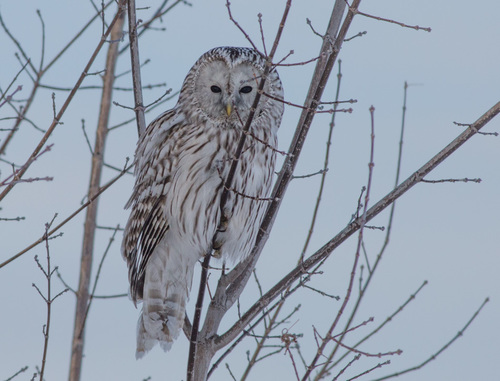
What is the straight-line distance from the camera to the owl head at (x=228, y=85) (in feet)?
13.7

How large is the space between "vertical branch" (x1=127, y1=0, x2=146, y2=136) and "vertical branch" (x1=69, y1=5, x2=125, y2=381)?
209 millimetres

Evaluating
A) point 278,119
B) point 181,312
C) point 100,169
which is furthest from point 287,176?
point 100,169

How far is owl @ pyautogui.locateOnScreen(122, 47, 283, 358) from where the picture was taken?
4.11m

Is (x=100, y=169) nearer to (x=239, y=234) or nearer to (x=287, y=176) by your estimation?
(x=239, y=234)

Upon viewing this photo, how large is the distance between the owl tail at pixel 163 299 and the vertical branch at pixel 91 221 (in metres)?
0.41

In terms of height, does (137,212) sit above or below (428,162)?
above

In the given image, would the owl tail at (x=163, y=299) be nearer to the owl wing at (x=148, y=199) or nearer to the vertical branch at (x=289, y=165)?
the owl wing at (x=148, y=199)

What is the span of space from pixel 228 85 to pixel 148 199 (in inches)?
31.5

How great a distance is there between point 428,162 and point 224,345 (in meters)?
1.34

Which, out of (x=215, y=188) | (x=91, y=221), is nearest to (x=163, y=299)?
(x=215, y=188)

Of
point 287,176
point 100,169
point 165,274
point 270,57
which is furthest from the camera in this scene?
point 100,169

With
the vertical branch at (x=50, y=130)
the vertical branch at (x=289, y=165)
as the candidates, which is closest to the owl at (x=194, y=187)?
the vertical branch at (x=289, y=165)

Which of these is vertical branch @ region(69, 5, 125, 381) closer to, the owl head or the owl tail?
the owl tail

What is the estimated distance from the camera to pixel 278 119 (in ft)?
14.7
